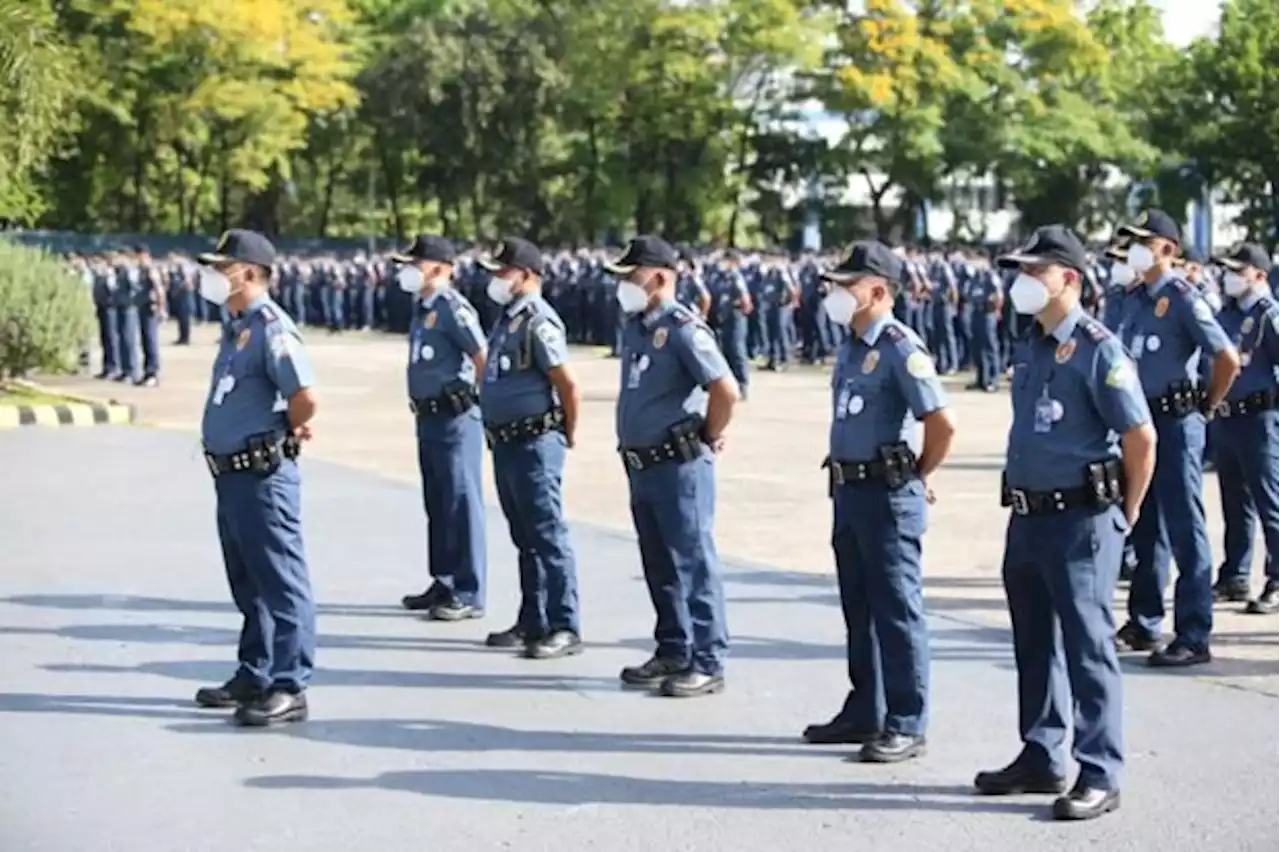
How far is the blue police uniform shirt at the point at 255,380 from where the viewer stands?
25.2 feet

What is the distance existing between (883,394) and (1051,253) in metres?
0.88

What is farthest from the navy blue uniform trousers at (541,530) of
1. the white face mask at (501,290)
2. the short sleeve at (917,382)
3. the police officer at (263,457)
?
the short sleeve at (917,382)

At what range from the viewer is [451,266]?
10.2 metres

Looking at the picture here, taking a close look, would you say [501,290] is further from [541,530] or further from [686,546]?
[686,546]

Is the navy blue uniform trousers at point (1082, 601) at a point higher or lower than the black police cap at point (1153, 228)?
lower

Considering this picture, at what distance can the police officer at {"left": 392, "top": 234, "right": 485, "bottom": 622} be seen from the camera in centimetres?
1003

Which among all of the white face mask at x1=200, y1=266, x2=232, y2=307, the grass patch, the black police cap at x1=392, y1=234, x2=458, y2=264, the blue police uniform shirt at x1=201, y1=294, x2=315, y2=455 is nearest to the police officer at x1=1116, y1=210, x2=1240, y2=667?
the black police cap at x1=392, y1=234, x2=458, y2=264

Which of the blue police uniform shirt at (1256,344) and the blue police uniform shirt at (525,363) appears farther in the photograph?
the blue police uniform shirt at (1256,344)

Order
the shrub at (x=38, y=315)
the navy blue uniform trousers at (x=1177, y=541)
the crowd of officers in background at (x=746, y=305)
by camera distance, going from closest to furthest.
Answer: the navy blue uniform trousers at (x=1177, y=541)
the shrub at (x=38, y=315)
the crowd of officers in background at (x=746, y=305)

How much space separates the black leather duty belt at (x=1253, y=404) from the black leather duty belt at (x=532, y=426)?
3306mm

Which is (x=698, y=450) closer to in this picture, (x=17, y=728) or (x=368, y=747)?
(x=368, y=747)

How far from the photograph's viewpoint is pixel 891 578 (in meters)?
6.99

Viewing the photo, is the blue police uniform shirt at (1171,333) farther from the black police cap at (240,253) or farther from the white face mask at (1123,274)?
the black police cap at (240,253)

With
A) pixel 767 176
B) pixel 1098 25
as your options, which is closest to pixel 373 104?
pixel 767 176
